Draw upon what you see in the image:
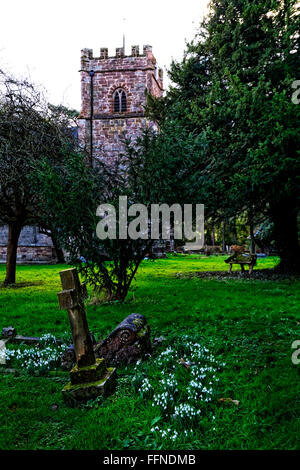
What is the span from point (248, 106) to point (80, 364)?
36.4 ft

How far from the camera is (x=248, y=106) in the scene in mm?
11852

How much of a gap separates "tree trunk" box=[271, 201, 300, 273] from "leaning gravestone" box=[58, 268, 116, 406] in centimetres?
1221

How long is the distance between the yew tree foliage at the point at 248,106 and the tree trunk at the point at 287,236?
0.04m

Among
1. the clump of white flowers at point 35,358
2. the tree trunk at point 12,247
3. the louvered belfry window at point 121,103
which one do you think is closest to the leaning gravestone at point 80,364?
the clump of white flowers at point 35,358

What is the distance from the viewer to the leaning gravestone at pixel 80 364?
3479 mm

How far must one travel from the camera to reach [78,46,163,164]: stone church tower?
27125mm

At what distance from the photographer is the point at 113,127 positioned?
2733 cm

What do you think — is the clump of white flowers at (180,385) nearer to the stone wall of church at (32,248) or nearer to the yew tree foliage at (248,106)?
the yew tree foliage at (248,106)

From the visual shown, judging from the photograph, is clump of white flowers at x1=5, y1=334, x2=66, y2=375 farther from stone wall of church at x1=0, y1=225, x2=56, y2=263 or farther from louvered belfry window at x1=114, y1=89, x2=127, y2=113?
louvered belfry window at x1=114, y1=89, x2=127, y2=113

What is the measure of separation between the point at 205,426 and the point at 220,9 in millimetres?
16037

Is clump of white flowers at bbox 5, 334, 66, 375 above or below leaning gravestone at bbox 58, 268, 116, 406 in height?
below

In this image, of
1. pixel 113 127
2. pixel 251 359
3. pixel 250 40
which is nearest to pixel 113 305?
pixel 251 359

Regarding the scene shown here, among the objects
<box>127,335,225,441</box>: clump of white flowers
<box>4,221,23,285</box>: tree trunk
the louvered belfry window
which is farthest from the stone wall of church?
<box>127,335,225,441</box>: clump of white flowers

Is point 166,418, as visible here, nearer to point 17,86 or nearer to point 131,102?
point 17,86
